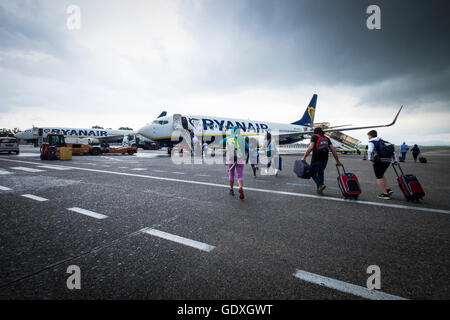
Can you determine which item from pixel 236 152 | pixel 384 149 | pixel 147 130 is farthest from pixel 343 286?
pixel 147 130

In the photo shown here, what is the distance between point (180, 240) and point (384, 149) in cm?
570

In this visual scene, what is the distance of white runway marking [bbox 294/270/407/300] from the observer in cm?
172

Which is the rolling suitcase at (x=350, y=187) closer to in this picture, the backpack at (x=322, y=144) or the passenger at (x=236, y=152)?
the backpack at (x=322, y=144)

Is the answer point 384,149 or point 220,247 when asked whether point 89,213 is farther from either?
point 384,149

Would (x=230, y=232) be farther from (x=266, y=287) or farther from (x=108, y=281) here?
(x=108, y=281)

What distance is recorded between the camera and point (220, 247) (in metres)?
2.56

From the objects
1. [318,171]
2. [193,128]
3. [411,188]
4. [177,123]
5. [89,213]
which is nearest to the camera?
[89,213]

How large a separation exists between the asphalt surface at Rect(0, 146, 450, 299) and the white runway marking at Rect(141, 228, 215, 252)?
0.07m

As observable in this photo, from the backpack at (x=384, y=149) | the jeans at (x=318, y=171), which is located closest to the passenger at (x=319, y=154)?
the jeans at (x=318, y=171)

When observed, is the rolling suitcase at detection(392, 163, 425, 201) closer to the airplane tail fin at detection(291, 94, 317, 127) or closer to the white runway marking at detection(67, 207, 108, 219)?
the white runway marking at detection(67, 207, 108, 219)

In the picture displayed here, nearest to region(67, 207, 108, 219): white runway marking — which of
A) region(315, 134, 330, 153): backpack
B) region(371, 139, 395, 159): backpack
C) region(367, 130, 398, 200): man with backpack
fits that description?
region(315, 134, 330, 153): backpack

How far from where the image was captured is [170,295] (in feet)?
5.67

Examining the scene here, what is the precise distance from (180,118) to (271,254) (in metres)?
18.0
